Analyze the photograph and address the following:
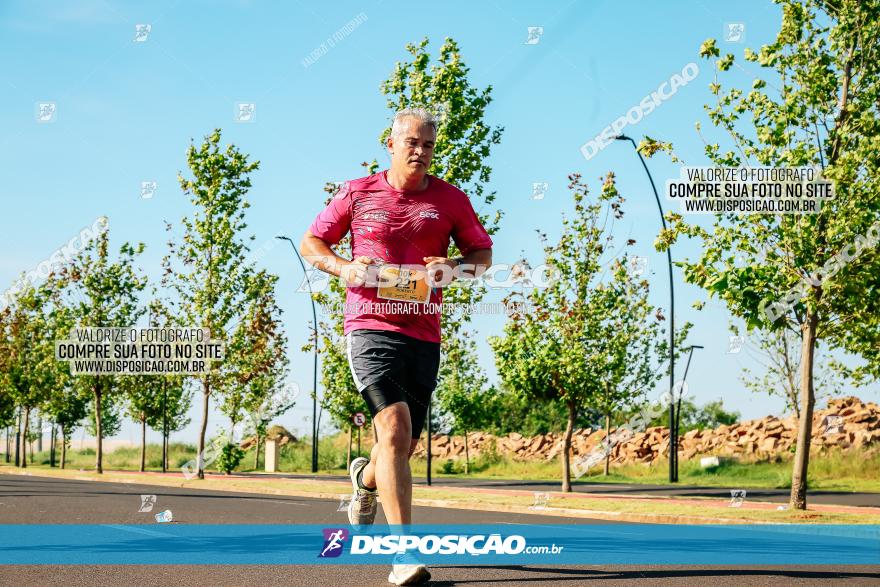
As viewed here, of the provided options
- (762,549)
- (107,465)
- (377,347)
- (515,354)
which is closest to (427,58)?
(515,354)

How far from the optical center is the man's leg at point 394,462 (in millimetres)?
4758

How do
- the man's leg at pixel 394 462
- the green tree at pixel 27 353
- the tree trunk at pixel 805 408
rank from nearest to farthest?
1. the man's leg at pixel 394 462
2. the tree trunk at pixel 805 408
3. the green tree at pixel 27 353

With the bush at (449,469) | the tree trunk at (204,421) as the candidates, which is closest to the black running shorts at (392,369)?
the tree trunk at (204,421)

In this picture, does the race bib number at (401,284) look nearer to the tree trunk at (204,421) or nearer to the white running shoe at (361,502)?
the white running shoe at (361,502)

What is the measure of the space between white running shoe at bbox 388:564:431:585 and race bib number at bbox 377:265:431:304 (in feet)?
4.35

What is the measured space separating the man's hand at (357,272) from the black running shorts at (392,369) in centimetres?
27

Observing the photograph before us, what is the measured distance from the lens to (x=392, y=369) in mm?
4855

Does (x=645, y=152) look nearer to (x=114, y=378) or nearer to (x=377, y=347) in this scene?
(x=377, y=347)

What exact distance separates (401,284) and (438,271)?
20cm

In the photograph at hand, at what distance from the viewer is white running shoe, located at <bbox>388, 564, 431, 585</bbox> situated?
4.60m

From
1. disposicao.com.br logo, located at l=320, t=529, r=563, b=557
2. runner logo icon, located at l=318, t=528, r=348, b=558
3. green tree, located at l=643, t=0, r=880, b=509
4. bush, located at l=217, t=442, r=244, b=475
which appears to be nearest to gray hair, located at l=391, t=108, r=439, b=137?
disposicao.com.br logo, located at l=320, t=529, r=563, b=557

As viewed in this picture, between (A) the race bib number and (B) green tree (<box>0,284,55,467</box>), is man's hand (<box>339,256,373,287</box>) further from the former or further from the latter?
(B) green tree (<box>0,284,55,467</box>)

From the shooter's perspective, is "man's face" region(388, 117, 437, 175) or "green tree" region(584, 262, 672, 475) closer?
"man's face" region(388, 117, 437, 175)

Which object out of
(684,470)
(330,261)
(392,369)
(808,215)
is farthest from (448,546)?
(684,470)
